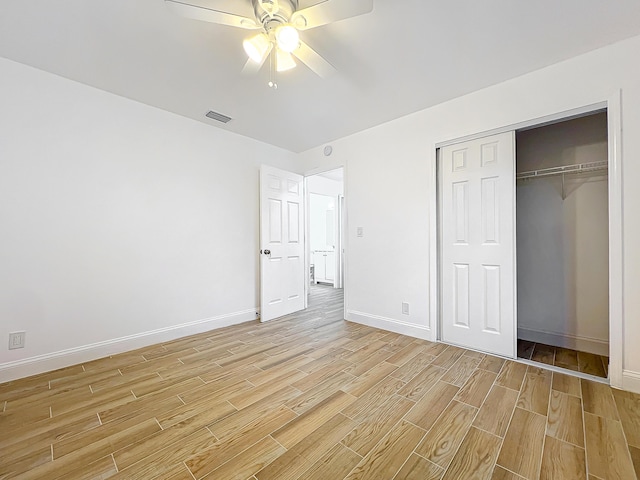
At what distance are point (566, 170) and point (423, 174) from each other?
140 cm

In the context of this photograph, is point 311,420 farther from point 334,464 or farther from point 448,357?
point 448,357

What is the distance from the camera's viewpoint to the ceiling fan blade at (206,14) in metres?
1.47

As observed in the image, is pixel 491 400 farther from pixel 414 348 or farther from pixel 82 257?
pixel 82 257

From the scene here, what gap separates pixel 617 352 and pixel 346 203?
285cm

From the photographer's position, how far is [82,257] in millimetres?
2475

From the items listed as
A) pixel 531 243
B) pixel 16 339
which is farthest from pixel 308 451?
pixel 531 243

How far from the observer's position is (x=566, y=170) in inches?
109

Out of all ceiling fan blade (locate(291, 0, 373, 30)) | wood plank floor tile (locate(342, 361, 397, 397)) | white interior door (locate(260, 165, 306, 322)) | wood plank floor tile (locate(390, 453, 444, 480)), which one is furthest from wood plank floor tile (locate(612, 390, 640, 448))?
white interior door (locate(260, 165, 306, 322))

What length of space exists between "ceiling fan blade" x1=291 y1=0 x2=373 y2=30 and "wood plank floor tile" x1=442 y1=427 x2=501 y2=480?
2.39 meters

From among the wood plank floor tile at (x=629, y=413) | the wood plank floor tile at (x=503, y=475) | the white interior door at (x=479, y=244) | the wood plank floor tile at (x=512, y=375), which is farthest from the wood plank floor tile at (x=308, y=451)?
the white interior door at (x=479, y=244)

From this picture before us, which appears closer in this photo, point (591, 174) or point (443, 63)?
point (443, 63)

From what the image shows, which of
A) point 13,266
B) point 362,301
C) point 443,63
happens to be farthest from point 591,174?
point 13,266

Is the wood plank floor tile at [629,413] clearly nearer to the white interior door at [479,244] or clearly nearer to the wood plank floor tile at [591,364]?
the wood plank floor tile at [591,364]

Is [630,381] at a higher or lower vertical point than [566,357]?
higher
